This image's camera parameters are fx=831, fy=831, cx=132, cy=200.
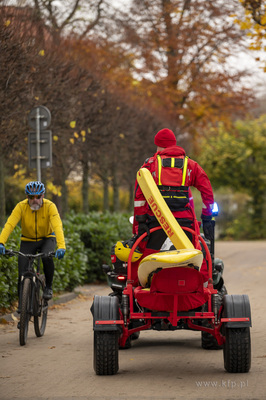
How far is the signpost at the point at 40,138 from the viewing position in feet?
47.2

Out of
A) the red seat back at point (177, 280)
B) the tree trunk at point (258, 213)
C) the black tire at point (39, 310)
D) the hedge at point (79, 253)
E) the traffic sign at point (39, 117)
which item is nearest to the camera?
the red seat back at point (177, 280)

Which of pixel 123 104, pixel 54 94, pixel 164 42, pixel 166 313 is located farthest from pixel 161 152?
pixel 164 42

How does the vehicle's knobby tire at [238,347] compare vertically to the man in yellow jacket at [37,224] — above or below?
below

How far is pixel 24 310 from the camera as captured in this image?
28.7 feet

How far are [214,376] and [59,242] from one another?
2.94m

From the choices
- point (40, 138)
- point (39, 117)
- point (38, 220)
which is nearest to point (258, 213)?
point (40, 138)

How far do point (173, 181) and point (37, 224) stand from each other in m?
2.65

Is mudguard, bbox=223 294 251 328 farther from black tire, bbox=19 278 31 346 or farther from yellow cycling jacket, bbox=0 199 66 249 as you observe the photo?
yellow cycling jacket, bbox=0 199 66 249

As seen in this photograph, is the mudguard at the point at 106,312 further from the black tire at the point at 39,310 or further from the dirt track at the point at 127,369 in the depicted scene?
the black tire at the point at 39,310

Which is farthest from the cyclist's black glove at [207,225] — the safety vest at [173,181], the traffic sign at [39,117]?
the traffic sign at [39,117]

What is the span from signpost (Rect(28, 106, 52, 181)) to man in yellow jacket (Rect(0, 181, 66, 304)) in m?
4.84

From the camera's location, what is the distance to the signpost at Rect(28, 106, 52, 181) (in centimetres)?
1438

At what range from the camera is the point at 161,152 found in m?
7.42

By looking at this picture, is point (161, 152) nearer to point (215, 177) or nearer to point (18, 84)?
point (18, 84)
